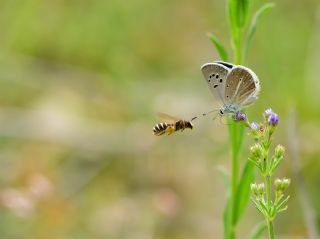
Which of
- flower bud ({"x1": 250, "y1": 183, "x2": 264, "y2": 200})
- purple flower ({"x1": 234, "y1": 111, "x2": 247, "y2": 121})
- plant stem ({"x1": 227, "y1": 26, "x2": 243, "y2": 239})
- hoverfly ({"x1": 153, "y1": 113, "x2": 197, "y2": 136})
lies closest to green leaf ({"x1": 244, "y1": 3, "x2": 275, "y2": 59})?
plant stem ({"x1": 227, "y1": 26, "x2": 243, "y2": 239})

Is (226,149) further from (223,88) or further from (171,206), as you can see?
(223,88)

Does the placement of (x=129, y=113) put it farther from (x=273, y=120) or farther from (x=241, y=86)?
(x=273, y=120)

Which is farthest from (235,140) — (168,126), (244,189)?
(168,126)

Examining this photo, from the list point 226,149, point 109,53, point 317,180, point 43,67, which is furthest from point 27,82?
point 317,180

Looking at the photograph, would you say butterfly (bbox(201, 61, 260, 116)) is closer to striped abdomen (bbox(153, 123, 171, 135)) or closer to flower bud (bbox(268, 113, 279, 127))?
flower bud (bbox(268, 113, 279, 127))

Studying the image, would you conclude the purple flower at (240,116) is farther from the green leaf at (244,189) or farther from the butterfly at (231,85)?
the green leaf at (244,189)

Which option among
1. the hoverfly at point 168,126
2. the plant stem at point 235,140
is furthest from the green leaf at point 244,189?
the hoverfly at point 168,126
